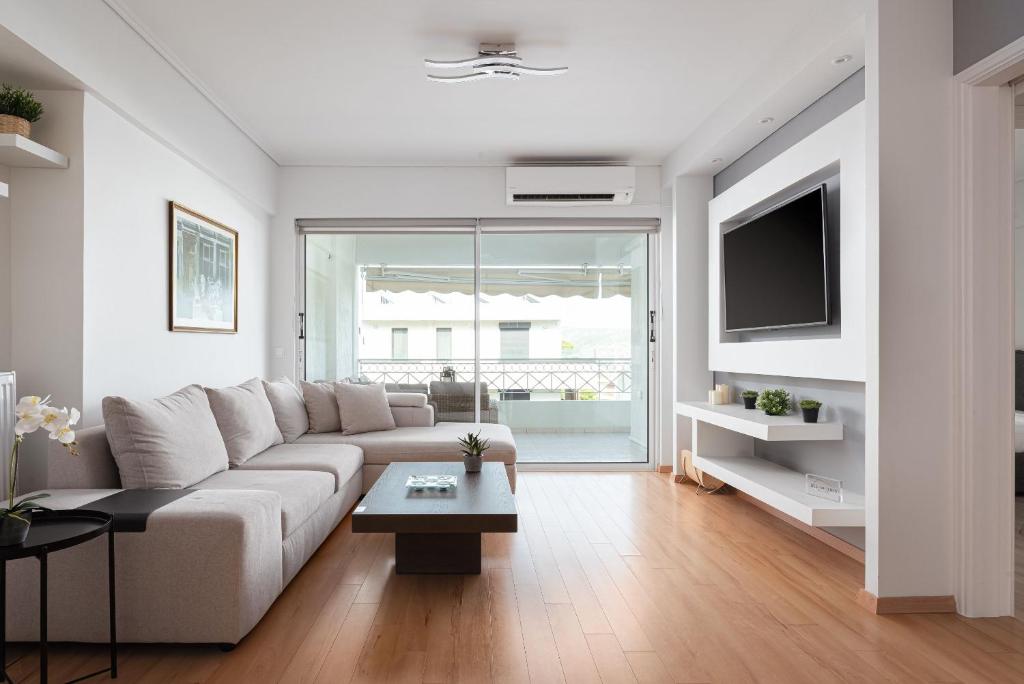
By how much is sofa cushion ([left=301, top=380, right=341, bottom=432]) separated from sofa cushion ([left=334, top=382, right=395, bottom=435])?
81 mm

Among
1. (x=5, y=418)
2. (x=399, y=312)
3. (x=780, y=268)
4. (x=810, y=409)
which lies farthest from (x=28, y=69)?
(x=810, y=409)

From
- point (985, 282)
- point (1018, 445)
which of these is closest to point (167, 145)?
point (985, 282)

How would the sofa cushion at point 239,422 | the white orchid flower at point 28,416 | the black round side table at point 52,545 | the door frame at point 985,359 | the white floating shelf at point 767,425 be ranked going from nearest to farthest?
the black round side table at point 52,545, the white orchid flower at point 28,416, the door frame at point 985,359, the white floating shelf at point 767,425, the sofa cushion at point 239,422

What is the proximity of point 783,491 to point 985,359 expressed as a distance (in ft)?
3.83

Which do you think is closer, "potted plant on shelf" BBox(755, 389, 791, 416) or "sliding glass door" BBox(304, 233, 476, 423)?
"potted plant on shelf" BBox(755, 389, 791, 416)

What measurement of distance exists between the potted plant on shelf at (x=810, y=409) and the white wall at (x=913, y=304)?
0.82 m

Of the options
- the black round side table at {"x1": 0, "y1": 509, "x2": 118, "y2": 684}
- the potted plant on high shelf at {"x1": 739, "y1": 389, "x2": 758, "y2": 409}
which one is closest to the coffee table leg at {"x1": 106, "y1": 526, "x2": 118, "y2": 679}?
the black round side table at {"x1": 0, "y1": 509, "x2": 118, "y2": 684}

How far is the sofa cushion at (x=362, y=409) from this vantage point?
16.0 ft

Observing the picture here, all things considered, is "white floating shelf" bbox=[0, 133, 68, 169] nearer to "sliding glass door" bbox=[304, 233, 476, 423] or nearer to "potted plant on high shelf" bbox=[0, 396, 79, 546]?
"potted plant on high shelf" bbox=[0, 396, 79, 546]

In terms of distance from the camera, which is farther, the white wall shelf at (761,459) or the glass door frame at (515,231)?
the glass door frame at (515,231)

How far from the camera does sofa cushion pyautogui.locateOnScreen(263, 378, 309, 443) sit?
180 inches

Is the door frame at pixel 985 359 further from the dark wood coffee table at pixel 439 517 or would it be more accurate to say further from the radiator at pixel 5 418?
the radiator at pixel 5 418

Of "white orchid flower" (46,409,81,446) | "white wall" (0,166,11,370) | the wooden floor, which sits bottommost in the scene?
the wooden floor

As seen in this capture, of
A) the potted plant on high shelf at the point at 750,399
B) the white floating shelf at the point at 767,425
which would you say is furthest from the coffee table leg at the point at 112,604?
the potted plant on high shelf at the point at 750,399
